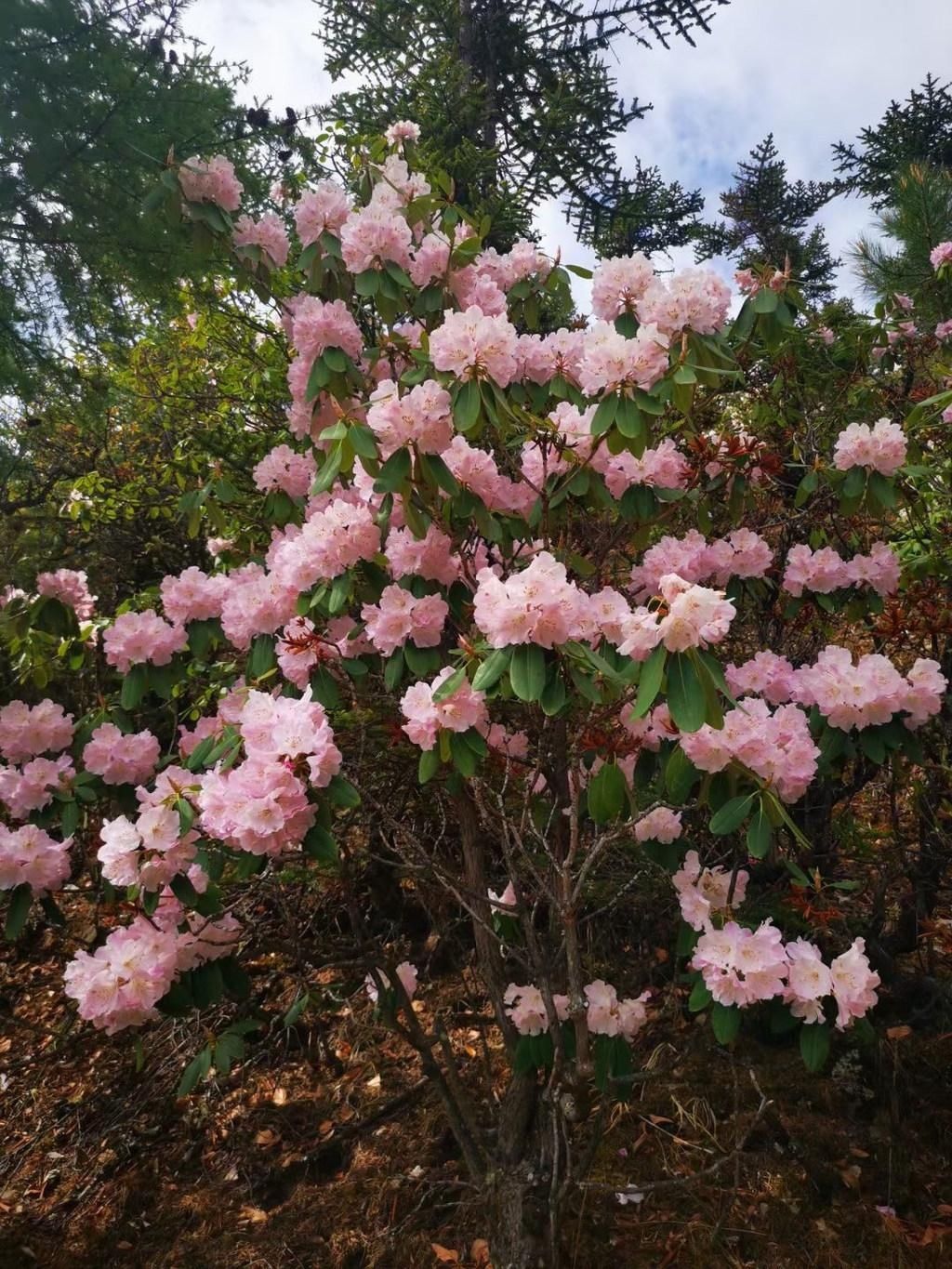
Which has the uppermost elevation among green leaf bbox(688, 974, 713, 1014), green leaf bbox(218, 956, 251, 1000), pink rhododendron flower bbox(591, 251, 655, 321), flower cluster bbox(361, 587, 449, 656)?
pink rhododendron flower bbox(591, 251, 655, 321)

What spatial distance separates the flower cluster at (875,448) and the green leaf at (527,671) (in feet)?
3.85

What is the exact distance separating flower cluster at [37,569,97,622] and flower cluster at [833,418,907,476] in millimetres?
2164

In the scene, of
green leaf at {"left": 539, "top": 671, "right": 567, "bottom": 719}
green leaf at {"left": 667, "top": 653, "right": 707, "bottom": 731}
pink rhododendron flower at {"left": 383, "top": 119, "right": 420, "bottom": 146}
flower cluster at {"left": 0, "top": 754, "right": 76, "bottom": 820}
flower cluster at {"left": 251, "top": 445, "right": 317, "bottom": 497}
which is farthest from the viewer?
pink rhododendron flower at {"left": 383, "top": 119, "right": 420, "bottom": 146}

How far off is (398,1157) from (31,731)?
1.66m

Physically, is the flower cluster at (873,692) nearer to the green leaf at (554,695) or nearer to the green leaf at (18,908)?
the green leaf at (554,695)

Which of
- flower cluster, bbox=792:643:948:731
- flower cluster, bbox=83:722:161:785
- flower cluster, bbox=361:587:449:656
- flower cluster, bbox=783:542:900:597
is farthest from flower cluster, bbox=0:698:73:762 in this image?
flower cluster, bbox=783:542:900:597

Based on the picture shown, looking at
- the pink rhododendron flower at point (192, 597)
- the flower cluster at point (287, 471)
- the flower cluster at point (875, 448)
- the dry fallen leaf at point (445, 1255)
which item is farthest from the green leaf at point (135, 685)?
the flower cluster at point (875, 448)

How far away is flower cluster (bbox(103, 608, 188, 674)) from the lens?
1.91 m

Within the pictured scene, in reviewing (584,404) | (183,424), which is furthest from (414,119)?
(584,404)

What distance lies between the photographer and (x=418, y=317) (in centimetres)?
214

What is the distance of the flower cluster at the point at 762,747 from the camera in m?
1.38

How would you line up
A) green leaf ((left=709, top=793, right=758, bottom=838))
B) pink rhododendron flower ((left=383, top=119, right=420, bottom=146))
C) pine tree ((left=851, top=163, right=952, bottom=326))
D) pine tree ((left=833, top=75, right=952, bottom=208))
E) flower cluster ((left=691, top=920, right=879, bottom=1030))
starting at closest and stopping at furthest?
green leaf ((left=709, top=793, right=758, bottom=838))
flower cluster ((left=691, top=920, right=879, bottom=1030))
pink rhododendron flower ((left=383, top=119, right=420, bottom=146))
pine tree ((left=851, top=163, right=952, bottom=326))
pine tree ((left=833, top=75, right=952, bottom=208))

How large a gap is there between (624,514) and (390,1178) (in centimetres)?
201

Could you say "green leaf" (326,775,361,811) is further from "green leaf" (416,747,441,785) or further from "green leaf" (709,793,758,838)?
"green leaf" (709,793,758,838)
